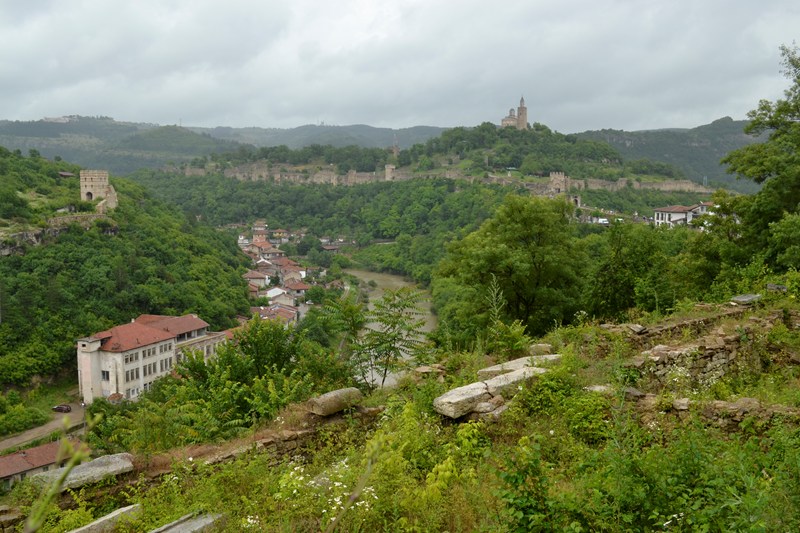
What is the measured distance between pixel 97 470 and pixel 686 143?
163 m

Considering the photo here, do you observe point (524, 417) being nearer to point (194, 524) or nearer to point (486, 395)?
point (486, 395)

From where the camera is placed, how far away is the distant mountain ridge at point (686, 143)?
137m

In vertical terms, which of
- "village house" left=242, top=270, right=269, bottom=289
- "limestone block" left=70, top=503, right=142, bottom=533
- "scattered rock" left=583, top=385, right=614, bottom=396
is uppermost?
"scattered rock" left=583, top=385, right=614, bottom=396

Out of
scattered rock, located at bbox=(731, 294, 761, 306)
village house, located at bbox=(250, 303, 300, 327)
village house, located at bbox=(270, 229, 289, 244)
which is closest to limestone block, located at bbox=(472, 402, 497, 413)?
scattered rock, located at bbox=(731, 294, 761, 306)

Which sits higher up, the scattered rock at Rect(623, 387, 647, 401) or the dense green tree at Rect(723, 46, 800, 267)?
the dense green tree at Rect(723, 46, 800, 267)

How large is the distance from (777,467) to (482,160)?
318ft

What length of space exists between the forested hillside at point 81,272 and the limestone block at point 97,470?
30692 millimetres

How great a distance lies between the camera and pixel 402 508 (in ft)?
14.1

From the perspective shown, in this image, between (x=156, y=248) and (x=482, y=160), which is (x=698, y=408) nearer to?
(x=156, y=248)

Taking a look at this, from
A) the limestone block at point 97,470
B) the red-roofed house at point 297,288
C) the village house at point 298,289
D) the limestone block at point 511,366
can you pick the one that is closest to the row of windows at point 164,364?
the village house at point 298,289

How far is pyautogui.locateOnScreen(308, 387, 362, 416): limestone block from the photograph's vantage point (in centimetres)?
662

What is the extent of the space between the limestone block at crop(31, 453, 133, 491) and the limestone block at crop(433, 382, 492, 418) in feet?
10.2

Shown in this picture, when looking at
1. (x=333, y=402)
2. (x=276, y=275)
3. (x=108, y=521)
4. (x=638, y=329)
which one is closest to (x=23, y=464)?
(x=333, y=402)

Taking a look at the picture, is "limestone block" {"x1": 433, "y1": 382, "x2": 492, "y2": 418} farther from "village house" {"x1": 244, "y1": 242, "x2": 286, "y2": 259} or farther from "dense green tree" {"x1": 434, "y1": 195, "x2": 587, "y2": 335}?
"village house" {"x1": 244, "y1": 242, "x2": 286, "y2": 259}
